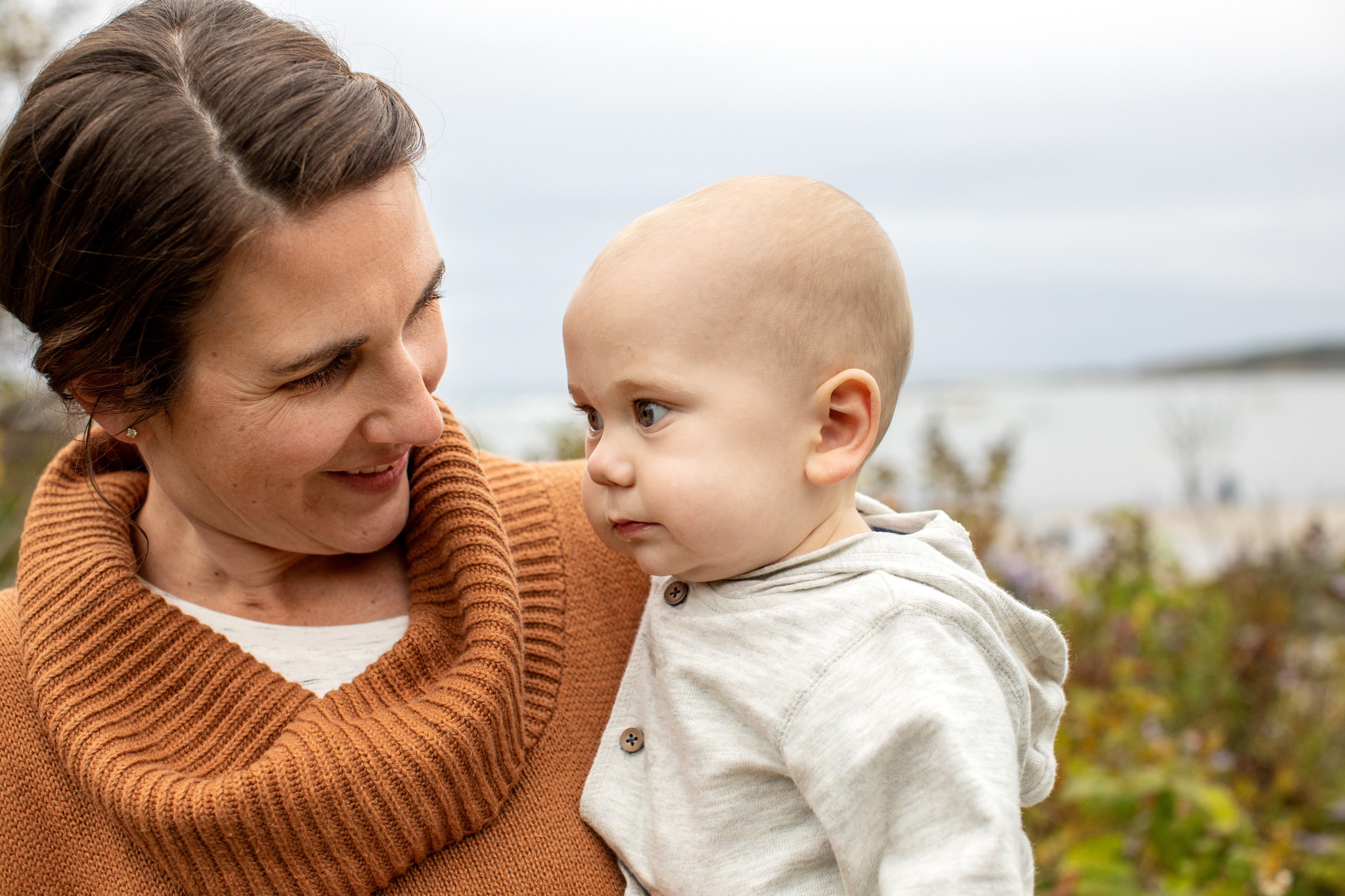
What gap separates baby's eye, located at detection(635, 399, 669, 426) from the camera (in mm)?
1383

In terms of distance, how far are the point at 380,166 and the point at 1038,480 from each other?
6.18 metres

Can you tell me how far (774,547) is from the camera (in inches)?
56.1

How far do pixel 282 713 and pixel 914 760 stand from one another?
0.87 metres

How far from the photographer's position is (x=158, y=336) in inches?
56.0

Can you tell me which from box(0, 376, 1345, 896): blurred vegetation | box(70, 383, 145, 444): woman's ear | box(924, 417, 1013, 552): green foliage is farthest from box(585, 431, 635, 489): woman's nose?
box(924, 417, 1013, 552): green foliage

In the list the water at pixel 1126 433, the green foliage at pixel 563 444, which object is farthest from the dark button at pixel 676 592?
the green foliage at pixel 563 444

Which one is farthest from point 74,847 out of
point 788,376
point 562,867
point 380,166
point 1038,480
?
point 1038,480

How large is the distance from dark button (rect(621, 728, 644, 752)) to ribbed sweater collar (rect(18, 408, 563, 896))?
140 millimetres

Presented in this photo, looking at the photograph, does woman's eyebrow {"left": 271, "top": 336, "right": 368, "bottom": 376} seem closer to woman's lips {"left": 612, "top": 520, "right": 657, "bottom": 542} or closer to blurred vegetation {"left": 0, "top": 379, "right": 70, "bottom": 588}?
woman's lips {"left": 612, "top": 520, "right": 657, "bottom": 542}

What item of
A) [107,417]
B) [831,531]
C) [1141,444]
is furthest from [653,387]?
[1141,444]

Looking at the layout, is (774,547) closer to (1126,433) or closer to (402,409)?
(402,409)

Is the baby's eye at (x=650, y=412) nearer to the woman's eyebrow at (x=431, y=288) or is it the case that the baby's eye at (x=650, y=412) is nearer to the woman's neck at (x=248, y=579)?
the woman's eyebrow at (x=431, y=288)

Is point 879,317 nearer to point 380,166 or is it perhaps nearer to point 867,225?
point 867,225

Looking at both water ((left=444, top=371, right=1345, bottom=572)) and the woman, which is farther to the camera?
water ((left=444, top=371, right=1345, bottom=572))
